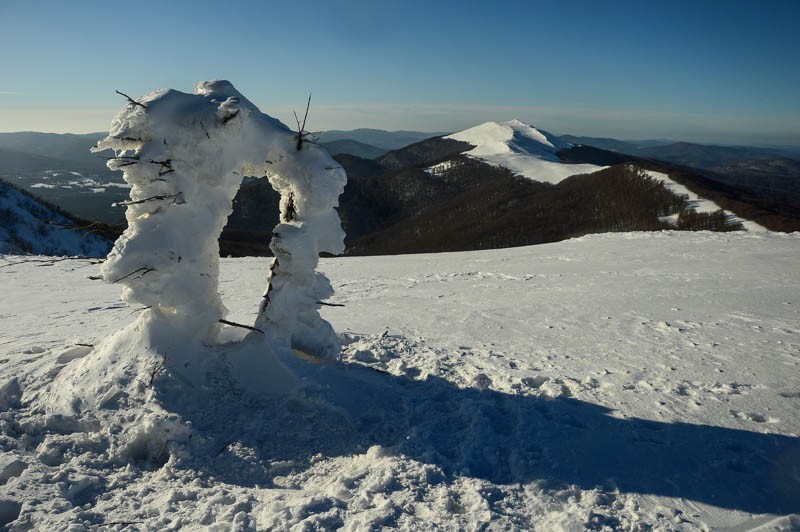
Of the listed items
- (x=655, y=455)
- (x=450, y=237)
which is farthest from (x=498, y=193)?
(x=655, y=455)

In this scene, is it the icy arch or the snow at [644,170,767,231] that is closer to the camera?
the icy arch

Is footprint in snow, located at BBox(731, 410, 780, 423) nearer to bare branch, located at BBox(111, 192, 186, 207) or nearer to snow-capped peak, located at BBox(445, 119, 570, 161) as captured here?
bare branch, located at BBox(111, 192, 186, 207)

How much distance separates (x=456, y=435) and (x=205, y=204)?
14.2 ft

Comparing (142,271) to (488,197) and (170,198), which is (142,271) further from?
(488,197)

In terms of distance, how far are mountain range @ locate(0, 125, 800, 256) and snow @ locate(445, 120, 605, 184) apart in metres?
0.40

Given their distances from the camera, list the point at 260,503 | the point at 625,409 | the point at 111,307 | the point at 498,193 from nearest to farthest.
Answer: the point at 260,503 < the point at 625,409 < the point at 111,307 < the point at 498,193

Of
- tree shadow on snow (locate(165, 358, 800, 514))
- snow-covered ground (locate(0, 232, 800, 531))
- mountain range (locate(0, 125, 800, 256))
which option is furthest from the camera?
mountain range (locate(0, 125, 800, 256))

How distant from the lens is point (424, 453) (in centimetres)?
543

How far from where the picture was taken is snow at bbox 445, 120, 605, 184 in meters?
97.5

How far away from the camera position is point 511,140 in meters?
137

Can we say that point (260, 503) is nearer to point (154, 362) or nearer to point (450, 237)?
point (154, 362)

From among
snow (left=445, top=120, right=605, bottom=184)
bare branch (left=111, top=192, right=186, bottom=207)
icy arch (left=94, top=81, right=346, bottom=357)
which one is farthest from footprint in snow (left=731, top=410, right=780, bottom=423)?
snow (left=445, top=120, right=605, bottom=184)

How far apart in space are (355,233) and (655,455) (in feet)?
337

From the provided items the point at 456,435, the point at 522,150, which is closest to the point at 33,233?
the point at 456,435
